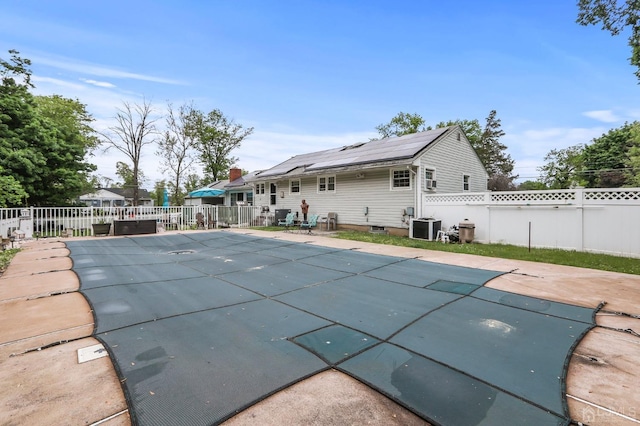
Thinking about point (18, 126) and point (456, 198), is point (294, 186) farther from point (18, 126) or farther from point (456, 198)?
point (18, 126)

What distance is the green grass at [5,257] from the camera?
6175 mm

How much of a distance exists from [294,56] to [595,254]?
49.3 feet

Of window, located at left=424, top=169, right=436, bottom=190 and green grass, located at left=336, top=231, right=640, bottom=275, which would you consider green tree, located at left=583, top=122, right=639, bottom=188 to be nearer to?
window, located at left=424, top=169, right=436, bottom=190

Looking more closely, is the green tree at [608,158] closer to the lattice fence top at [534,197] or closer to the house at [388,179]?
the house at [388,179]

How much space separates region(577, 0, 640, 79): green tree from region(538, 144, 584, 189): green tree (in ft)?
105

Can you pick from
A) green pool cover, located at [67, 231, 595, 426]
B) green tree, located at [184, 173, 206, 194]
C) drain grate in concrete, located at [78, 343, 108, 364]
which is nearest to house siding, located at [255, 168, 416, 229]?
green pool cover, located at [67, 231, 595, 426]

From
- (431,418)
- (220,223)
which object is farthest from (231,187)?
(431,418)

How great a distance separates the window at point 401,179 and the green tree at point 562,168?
1239 inches

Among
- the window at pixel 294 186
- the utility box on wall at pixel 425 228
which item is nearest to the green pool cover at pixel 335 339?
the utility box on wall at pixel 425 228

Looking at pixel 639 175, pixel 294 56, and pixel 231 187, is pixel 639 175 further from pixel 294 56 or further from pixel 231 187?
pixel 231 187

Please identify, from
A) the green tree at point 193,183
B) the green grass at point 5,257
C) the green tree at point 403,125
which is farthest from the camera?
the green tree at point 193,183

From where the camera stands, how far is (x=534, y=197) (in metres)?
8.80

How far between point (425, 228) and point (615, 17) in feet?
23.5

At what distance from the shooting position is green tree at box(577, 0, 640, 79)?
21.5ft
